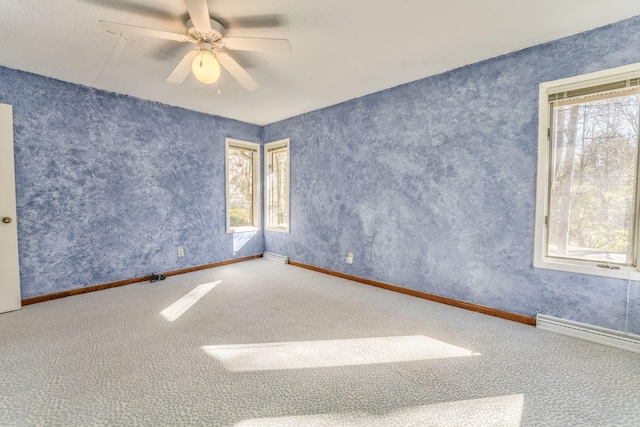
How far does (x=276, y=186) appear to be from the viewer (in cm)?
520

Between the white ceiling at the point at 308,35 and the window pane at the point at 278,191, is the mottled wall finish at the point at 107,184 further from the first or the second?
the window pane at the point at 278,191

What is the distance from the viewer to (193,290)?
3.48 m

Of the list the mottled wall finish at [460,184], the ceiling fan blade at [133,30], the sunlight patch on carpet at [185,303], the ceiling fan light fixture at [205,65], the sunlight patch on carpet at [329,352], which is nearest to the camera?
the ceiling fan blade at [133,30]

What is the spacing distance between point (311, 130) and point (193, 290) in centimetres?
286

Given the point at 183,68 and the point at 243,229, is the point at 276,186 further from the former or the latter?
the point at 183,68

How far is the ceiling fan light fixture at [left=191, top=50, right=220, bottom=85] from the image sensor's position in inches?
82.0

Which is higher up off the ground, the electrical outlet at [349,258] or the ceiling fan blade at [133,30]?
the ceiling fan blade at [133,30]

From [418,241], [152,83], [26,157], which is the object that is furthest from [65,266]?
[418,241]

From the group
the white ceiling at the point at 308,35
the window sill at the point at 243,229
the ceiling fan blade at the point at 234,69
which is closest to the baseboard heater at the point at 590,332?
the white ceiling at the point at 308,35

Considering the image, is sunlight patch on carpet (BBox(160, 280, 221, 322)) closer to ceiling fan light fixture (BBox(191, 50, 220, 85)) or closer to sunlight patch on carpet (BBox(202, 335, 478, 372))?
sunlight patch on carpet (BBox(202, 335, 478, 372))

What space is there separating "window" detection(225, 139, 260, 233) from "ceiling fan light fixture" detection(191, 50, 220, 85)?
267cm

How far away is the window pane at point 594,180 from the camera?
85.5 inches

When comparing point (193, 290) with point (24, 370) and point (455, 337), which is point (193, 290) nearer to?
point (24, 370)

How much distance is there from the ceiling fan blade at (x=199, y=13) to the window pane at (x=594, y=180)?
286cm
